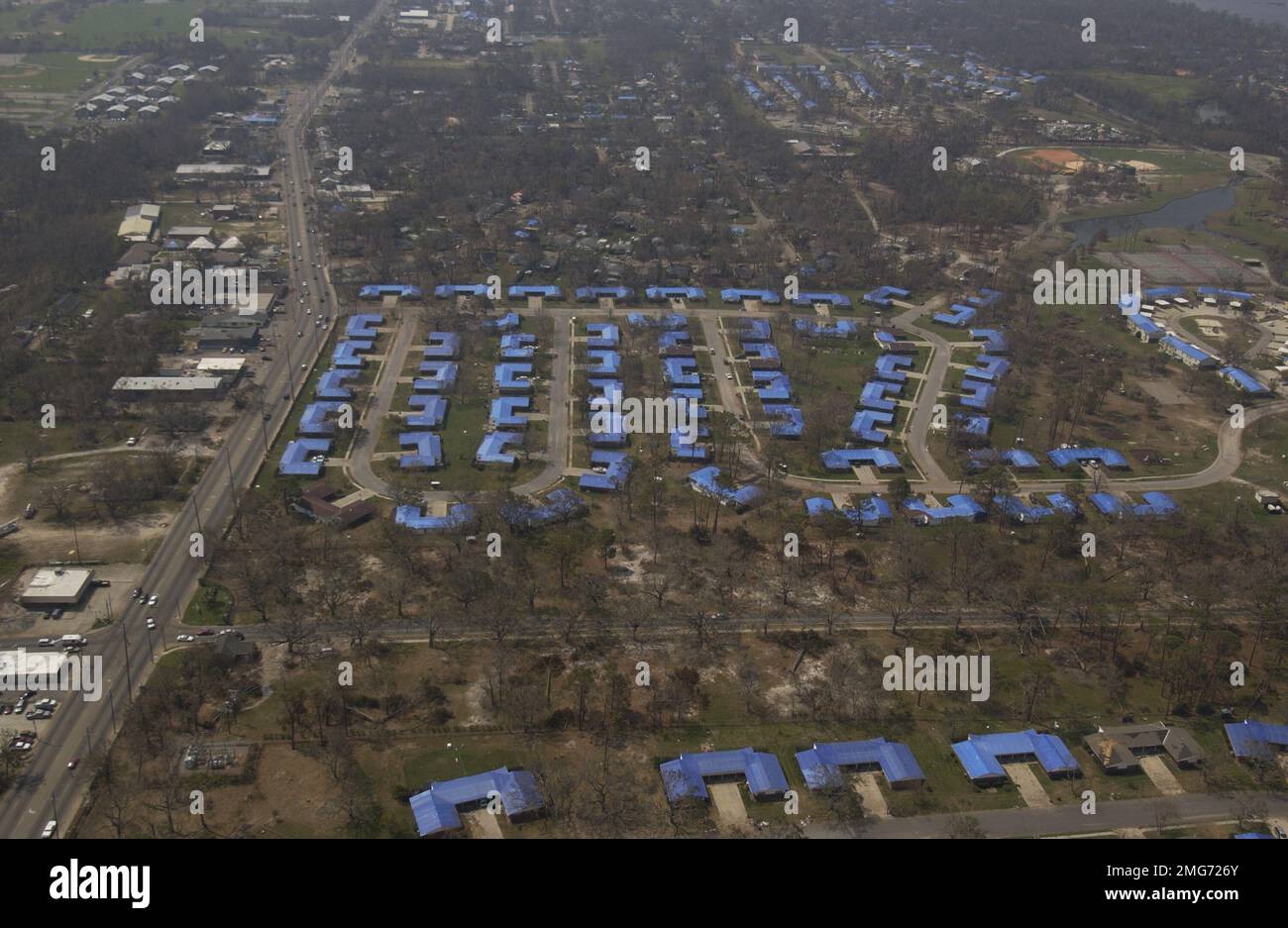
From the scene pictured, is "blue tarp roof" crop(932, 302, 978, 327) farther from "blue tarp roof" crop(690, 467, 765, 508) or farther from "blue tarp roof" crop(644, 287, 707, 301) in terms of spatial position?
"blue tarp roof" crop(690, 467, 765, 508)

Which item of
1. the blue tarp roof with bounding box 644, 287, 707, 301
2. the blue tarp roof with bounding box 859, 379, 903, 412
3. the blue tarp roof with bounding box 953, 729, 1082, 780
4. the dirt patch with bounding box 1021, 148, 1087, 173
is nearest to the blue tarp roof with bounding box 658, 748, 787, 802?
the blue tarp roof with bounding box 953, 729, 1082, 780

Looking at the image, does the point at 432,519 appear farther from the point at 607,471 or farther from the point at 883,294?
the point at 883,294

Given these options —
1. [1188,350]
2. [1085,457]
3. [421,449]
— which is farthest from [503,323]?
[1188,350]

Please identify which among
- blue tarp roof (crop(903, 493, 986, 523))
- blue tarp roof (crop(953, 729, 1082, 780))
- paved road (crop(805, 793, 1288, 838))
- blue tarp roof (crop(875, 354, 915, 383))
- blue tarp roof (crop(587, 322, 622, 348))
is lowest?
paved road (crop(805, 793, 1288, 838))

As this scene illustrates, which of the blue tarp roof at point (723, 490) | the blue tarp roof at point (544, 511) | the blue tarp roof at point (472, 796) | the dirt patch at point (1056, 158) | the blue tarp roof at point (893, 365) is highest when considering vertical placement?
the dirt patch at point (1056, 158)

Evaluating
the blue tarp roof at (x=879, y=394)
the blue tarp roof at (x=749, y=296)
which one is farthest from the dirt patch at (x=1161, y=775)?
the blue tarp roof at (x=749, y=296)

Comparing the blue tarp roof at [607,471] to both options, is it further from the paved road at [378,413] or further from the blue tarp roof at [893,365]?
the blue tarp roof at [893,365]
